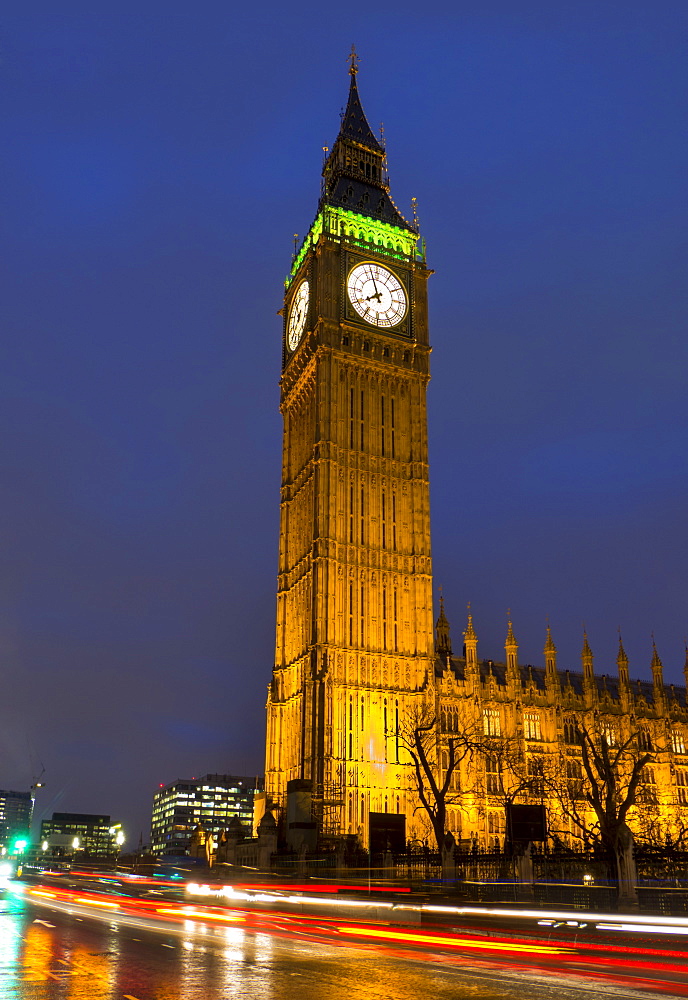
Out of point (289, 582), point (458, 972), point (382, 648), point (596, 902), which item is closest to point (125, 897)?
point (596, 902)

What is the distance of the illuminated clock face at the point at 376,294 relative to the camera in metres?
85.9

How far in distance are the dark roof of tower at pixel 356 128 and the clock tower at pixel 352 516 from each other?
5181mm

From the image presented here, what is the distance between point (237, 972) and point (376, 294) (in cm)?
7565

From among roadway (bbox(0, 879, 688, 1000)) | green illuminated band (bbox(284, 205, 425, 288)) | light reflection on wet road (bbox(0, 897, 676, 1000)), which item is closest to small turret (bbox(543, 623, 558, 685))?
green illuminated band (bbox(284, 205, 425, 288))

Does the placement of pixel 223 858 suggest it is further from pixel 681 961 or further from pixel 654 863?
pixel 681 961

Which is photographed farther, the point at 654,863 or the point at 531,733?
the point at 531,733

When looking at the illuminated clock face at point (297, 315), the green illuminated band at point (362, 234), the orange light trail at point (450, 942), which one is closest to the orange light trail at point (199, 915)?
the orange light trail at point (450, 942)

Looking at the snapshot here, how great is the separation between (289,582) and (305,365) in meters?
21.2

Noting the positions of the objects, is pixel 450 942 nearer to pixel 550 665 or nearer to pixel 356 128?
pixel 550 665

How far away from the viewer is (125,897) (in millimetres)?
43500

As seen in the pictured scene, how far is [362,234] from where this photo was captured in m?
90.1

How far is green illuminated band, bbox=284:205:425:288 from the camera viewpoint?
88.3 m

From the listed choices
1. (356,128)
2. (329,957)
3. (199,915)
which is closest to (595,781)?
(199,915)

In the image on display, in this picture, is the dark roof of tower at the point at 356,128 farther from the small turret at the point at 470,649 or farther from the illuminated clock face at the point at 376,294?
the small turret at the point at 470,649
